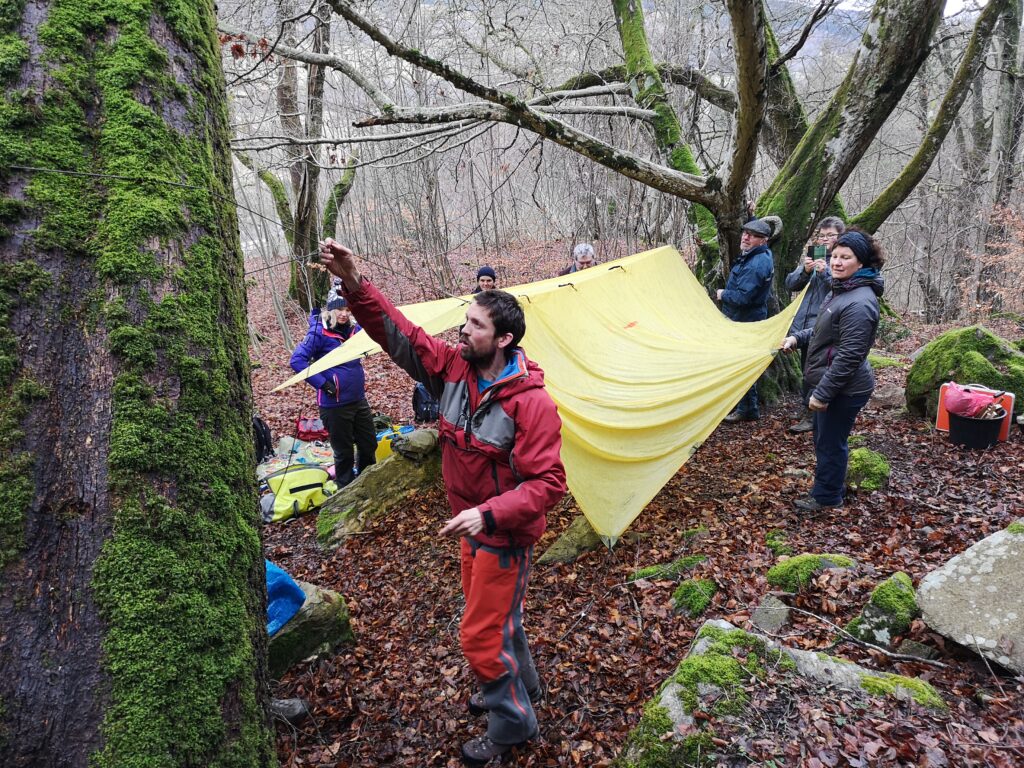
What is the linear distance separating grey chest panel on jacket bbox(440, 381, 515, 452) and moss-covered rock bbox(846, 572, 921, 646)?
1755 millimetres

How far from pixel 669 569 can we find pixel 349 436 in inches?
116

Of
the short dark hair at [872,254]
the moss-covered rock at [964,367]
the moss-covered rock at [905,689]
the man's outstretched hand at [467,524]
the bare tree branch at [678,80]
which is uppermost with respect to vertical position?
the bare tree branch at [678,80]

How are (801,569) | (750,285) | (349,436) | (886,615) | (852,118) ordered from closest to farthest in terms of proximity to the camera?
(886,615) < (801,569) < (349,436) < (852,118) < (750,285)

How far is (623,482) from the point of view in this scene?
3623 millimetres

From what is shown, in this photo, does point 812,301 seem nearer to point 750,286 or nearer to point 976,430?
point 750,286

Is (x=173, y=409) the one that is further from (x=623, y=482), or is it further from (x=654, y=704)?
(x=623, y=482)

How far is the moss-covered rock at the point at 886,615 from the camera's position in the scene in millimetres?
2330

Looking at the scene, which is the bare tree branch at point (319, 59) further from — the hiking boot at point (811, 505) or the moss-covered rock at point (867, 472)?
the moss-covered rock at point (867, 472)

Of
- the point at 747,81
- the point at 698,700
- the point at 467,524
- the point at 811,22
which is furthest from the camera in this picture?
the point at 747,81

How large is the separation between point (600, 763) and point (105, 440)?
1992 millimetres

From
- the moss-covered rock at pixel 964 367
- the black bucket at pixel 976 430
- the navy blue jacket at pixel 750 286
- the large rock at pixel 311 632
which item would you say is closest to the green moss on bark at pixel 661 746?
the large rock at pixel 311 632

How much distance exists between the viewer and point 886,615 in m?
2.37

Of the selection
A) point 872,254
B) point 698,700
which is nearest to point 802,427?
point 872,254

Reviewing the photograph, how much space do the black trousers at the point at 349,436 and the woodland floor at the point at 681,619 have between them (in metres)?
0.57
